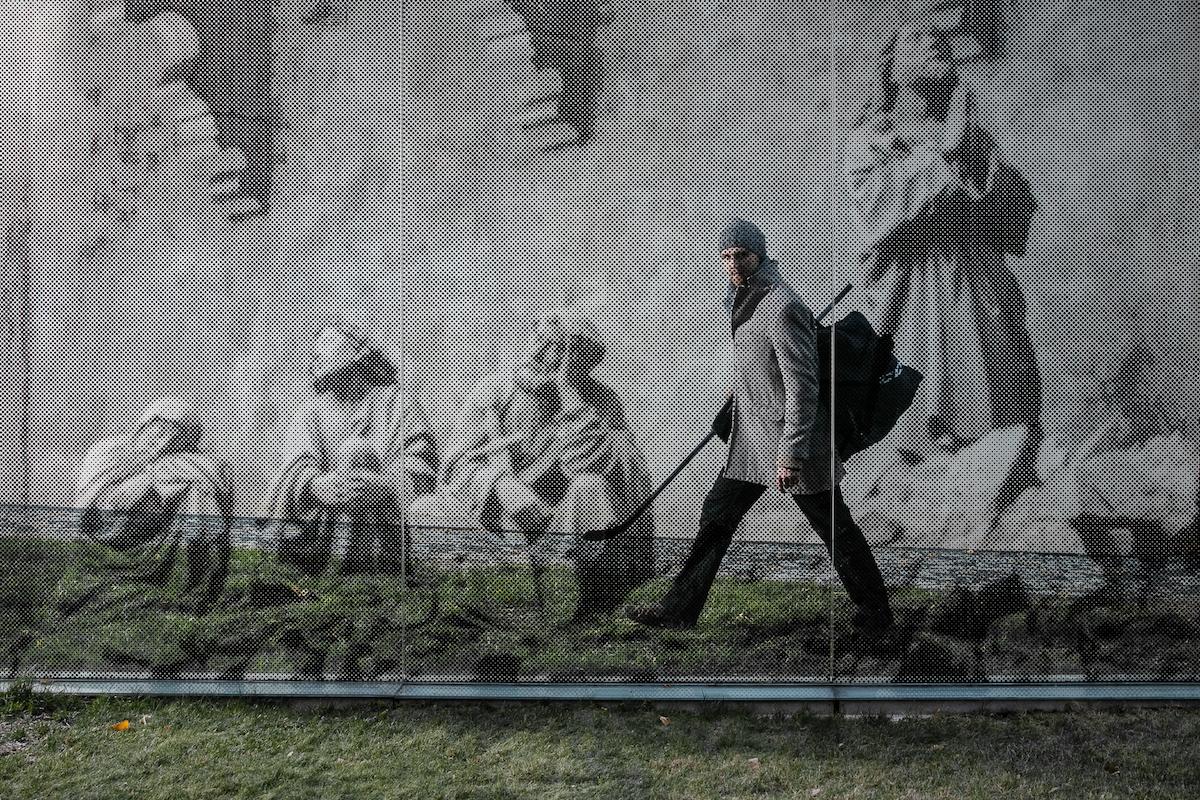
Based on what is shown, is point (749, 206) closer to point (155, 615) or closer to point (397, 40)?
point (397, 40)

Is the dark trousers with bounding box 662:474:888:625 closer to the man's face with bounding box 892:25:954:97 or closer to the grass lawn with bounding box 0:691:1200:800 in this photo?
the grass lawn with bounding box 0:691:1200:800

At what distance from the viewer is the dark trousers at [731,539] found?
387cm

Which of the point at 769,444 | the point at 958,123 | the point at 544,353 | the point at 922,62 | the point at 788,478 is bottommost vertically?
the point at 788,478

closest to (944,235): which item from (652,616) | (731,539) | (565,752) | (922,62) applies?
(922,62)

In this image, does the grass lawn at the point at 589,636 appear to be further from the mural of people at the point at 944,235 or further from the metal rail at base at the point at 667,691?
the mural of people at the point at 944,235

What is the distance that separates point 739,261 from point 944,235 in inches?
30.1

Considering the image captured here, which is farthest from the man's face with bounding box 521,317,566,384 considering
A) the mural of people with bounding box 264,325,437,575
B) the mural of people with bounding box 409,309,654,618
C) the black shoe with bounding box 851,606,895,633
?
the black shoe with bounding box 851,606,895,633

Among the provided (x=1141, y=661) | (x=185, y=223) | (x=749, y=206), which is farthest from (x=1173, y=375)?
(x=185, y=223)

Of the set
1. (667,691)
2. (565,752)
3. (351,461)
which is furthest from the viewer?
(351,461)

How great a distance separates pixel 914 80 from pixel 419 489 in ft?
7.81

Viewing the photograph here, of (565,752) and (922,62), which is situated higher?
(922,62)

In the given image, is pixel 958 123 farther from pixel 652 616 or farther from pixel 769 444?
pixel 652 616

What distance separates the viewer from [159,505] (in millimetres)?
3986

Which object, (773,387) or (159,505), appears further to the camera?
(159,505)
